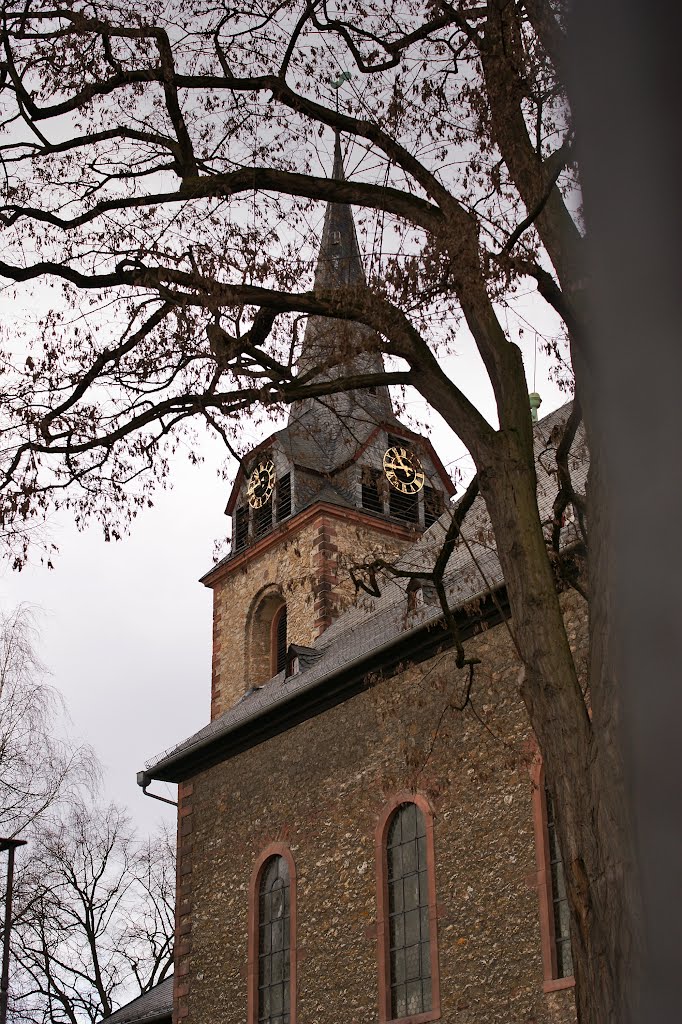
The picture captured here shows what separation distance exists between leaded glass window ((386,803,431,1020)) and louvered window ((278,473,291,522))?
14722 mm

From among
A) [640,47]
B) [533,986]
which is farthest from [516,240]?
[533,986]

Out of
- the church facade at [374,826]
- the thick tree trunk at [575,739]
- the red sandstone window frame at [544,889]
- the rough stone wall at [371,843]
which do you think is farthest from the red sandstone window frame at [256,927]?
the thick tree trunk at [575,739]

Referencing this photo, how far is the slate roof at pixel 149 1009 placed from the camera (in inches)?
854

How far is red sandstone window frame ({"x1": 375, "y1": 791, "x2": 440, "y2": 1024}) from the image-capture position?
1311 cm

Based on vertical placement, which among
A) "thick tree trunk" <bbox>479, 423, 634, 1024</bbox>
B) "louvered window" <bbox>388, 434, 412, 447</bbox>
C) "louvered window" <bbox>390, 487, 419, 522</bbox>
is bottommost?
"thick tree trunk" <bbox>479, 423, 634, 1024</bbox>

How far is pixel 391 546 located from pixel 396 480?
2.05 meters

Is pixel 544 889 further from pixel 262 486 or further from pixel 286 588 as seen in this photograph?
pixel 262 486

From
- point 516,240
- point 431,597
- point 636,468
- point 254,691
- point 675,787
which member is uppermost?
point 254,691

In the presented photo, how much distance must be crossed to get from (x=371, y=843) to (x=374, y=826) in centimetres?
21

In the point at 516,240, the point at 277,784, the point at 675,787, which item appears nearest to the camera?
the point at 675,787

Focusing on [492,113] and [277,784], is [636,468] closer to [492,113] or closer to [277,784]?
[492,113]

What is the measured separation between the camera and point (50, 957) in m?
31.3

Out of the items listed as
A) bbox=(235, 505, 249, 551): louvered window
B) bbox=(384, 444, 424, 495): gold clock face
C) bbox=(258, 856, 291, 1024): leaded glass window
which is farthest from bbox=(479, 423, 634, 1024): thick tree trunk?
bbox=(235, 505, 249, 551): louvered window

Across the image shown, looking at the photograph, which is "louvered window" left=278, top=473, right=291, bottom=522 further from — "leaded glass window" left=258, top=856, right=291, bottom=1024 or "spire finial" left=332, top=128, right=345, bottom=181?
"spire finial" left=332, top=128, right=345, bottom=181
